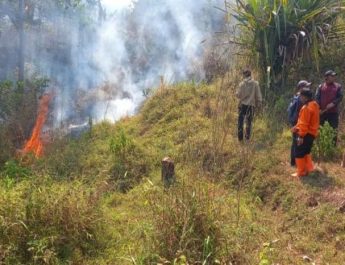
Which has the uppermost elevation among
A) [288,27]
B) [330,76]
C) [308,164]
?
[288,27]

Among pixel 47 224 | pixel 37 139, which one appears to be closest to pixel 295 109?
pixel 47 224

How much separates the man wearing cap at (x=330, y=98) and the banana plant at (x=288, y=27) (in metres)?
1.64

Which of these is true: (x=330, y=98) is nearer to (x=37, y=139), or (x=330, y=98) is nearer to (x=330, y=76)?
(x=330, y=76)

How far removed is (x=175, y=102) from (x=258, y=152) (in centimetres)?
339

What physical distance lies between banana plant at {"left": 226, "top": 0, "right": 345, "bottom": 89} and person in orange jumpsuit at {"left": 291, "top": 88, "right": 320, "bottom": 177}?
2.37m

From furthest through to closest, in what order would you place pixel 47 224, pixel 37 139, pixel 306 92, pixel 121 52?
pixel 121 52, pixel 37 139, pixel 306 92, pixel 47 224

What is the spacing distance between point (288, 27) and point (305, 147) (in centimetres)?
325

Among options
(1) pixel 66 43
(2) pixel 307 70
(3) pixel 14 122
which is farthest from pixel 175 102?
(1) pixel 66 43

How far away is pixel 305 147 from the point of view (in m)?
5.60

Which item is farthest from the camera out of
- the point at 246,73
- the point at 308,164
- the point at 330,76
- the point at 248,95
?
the point at 248,95

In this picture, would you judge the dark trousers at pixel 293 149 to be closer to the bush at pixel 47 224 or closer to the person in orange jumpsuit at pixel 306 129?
the person in orange jumpsuit at pixel 306 129

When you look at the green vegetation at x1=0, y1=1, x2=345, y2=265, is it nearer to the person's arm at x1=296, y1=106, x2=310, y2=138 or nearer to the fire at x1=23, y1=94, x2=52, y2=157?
the fire at x1=23, y1=94, x2=52, y2=157

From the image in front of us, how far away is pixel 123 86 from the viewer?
18.4 metres

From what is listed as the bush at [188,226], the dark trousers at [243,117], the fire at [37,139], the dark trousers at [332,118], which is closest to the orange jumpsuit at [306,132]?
the dark trousers at [332,118]
